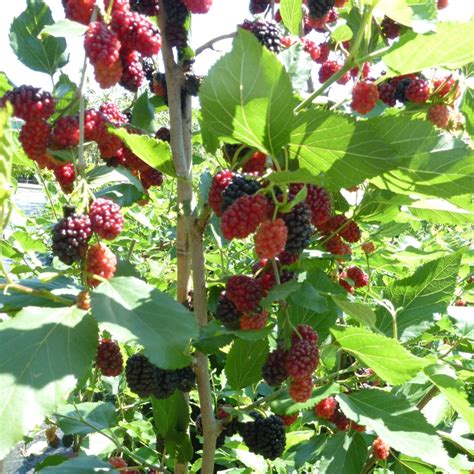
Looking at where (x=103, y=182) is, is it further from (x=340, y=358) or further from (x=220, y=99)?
(x=340, y=358)

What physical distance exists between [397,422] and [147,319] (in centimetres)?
42

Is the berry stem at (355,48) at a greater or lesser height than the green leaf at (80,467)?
greater

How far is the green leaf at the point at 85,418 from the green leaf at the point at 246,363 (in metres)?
0.29

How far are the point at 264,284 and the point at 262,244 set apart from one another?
0.45 feet

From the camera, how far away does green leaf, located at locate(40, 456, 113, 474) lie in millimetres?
858

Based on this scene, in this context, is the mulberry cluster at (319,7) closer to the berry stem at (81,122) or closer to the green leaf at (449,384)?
the berry stem at (81,122)

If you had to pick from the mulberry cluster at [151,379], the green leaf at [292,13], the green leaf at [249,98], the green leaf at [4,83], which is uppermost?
the green leaf at [292,13]

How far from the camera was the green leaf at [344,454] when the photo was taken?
0.98 m

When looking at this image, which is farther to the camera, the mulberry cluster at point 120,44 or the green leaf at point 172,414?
the green leaf at point 172,414

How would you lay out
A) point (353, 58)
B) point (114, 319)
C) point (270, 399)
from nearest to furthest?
1. point (114, 319)
2. point (353, 58)
3. point (270, 399)

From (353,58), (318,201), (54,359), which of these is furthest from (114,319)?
(353,58)

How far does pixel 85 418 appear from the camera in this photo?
115cm

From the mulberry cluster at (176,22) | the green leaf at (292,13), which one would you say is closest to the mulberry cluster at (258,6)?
the green leaf at (292,13)

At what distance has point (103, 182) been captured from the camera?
735 millimetres
